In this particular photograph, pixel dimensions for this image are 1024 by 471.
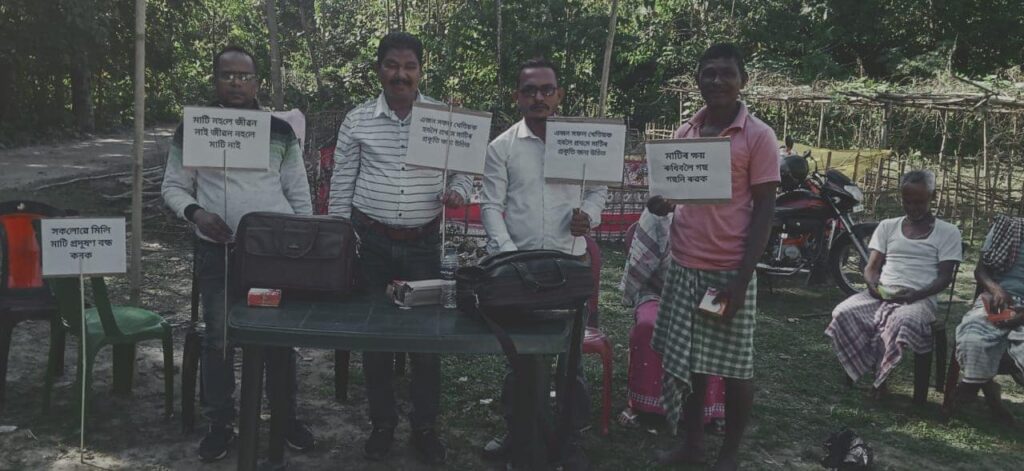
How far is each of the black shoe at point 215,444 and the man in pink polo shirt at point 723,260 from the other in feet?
6.43

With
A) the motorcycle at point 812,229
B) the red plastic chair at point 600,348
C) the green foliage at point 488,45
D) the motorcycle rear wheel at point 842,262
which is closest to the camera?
the red plastic chair at point 600,348

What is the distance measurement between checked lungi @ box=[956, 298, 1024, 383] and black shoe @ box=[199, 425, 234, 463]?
3.76 metres

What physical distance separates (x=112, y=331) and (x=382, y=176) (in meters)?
1.58

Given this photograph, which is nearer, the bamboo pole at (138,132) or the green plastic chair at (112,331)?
the green plastic chair at (112,331)

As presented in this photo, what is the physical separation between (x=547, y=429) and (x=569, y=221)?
34.8 inches

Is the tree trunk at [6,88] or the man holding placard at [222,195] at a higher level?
the tree trunk at [6,88]

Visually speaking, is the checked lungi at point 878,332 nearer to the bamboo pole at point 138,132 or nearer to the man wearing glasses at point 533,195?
the man wearing glasses at point 533,195

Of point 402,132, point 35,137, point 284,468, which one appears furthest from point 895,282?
point 35,137

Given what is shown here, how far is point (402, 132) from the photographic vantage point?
350cm

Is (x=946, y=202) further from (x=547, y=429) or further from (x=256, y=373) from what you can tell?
(x=256, y=373)

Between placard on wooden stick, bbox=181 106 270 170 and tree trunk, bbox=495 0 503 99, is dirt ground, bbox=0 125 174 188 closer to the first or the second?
tree trunk, bbox=495 0 503 99

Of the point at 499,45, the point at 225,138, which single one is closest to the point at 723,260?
the point at 225,138

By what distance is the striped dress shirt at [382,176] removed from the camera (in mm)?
3482

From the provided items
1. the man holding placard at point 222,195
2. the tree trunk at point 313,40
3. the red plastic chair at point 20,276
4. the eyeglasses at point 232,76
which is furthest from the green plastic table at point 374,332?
the tree trunk at point 313,40
